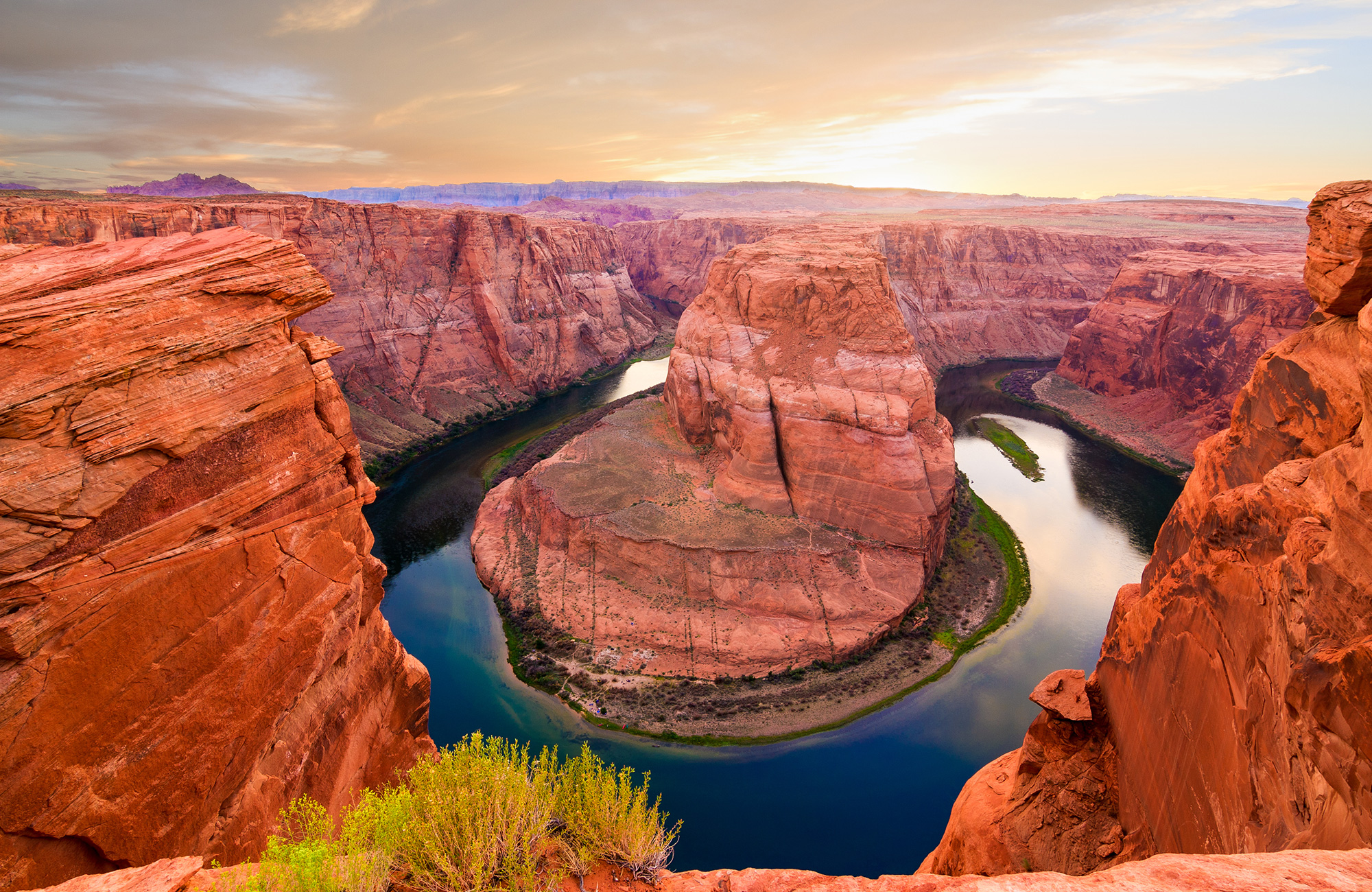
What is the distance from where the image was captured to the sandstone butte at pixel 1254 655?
763 cm

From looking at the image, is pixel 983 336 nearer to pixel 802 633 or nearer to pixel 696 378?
pixel 696 378

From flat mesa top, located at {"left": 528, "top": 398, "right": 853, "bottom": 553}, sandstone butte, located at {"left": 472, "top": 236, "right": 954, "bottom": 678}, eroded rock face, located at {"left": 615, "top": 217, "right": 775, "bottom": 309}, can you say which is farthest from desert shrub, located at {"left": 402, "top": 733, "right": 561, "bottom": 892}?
eroded rock face, located at {"left": 615, "top": 217, "right": 775, "bottom": 309}

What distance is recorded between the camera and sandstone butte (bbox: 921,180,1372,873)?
7633 millimetres

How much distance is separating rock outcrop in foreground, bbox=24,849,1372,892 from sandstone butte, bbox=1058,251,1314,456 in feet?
209

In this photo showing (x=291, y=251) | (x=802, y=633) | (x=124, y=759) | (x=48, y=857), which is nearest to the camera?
(x=48, y=857)

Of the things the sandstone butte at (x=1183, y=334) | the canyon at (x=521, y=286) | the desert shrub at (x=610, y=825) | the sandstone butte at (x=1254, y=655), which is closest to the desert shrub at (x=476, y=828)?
the desert shrub at (x=610, y=825)

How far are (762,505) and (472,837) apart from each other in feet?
94.4

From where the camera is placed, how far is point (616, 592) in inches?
1344

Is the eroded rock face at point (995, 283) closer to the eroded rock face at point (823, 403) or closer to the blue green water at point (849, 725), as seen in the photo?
the blue green water at point (849, 725)

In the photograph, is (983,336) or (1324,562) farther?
(983,336)

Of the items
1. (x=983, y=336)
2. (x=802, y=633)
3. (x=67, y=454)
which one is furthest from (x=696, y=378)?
(x=983, y=336)

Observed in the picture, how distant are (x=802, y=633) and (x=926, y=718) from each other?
6.60 metres

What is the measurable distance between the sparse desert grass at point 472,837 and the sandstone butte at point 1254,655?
8.54 metres

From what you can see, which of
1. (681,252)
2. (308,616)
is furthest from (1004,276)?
(308,616)
